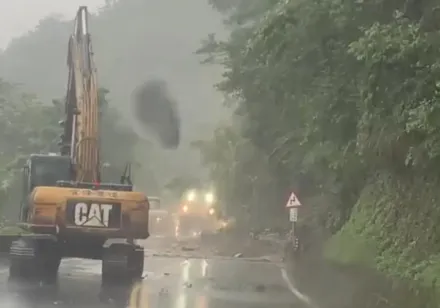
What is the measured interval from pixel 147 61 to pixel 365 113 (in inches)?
2754

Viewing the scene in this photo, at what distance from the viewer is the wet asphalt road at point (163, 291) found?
17.2 meters

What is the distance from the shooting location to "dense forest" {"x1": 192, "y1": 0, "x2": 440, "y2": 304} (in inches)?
594

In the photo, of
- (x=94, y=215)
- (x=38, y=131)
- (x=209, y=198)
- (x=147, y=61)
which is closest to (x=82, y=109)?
(x=94, y=215)

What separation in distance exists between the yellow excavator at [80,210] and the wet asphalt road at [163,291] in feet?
2.21

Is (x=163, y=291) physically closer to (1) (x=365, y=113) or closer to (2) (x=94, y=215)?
(2) (x=94, y=215)

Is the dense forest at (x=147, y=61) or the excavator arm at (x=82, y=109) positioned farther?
the dense forest at (x=147, y=61)

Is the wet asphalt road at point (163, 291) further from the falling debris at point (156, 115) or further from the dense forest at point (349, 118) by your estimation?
the falling debris at point (156, 115)

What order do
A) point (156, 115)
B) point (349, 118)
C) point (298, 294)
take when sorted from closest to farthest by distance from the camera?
1. point (298, 294)
2. point (349, 118)
3. point (156, 115)

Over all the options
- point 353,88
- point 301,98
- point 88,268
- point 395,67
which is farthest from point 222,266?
point 395,67

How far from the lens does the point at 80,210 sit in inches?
865

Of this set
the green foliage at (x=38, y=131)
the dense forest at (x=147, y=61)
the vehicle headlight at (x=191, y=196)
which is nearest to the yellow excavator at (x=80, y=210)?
the green foliage at (x=38, y=131)

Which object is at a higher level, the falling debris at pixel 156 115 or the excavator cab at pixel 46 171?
the falling debris at pixel 156 115

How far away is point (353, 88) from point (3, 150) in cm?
4699

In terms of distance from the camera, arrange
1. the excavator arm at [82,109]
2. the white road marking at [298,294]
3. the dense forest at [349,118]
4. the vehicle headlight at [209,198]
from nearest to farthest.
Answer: the dense forest at [349,118] < the white road marking at [298,294] < the excavator arm at [82,109] < the vehicle headlight at [209,198]
